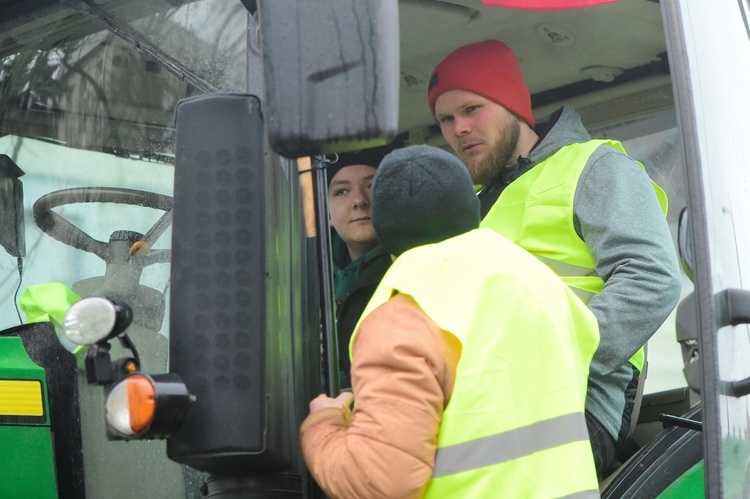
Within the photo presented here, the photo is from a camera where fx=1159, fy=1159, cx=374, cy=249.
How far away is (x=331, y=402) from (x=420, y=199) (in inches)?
14.0

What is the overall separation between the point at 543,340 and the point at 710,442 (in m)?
0.44

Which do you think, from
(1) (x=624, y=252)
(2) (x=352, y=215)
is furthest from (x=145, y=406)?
(2) (x=352, y=215)

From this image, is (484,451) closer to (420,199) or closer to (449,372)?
(449,372)

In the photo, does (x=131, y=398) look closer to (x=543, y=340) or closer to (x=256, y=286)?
(x=256, y=286)

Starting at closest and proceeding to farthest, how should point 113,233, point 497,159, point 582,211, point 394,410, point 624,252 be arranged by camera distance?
A: point 394,410 < point 113,233 < point 624,252 < point 582,211 < point 497,159

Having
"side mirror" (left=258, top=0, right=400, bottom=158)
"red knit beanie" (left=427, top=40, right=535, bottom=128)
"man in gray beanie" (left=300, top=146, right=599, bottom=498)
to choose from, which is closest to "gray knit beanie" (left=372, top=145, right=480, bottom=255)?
"man in gray beanie" (left=300, top=146, right=599, bottom=498)

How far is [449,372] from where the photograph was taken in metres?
1.72

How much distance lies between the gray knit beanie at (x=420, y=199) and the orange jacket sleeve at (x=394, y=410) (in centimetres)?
14

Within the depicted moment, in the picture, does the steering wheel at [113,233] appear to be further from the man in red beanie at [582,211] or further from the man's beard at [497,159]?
the man's beard at [497,159]

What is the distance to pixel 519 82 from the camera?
3.09m

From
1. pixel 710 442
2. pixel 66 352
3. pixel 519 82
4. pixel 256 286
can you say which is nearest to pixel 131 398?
pixel 256 286

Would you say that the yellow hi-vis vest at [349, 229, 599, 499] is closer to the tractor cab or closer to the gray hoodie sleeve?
the tractor cab

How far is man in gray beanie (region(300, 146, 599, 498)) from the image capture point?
1.67 meters

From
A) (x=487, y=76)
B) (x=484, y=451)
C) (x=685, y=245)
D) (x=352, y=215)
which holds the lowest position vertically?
(x=484, y=451)
